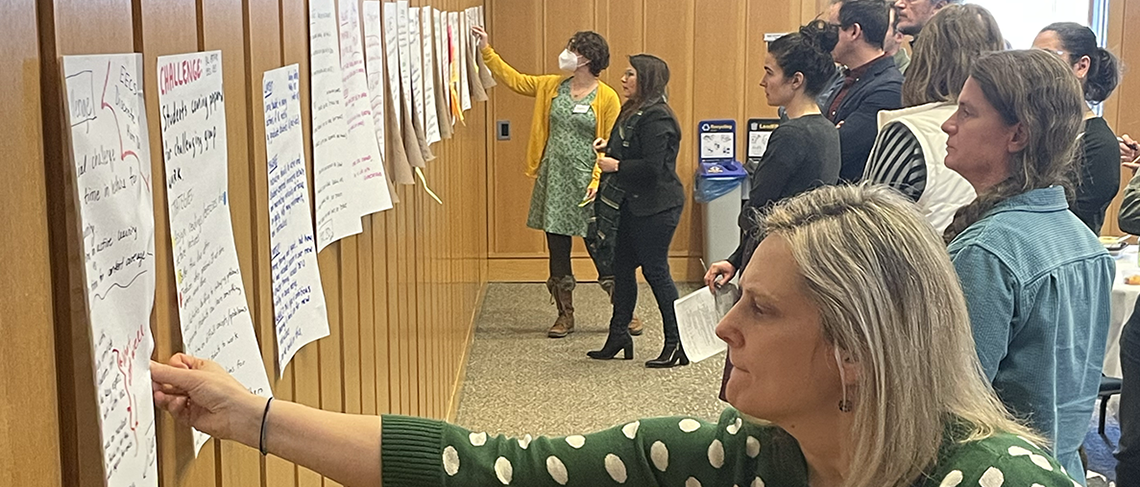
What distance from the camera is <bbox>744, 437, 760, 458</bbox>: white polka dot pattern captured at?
1540mm

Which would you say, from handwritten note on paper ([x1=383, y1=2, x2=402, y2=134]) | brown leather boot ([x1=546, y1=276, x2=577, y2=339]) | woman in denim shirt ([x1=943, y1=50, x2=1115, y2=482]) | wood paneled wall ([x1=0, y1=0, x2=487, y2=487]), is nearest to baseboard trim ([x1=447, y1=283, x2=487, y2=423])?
brown leather boot ([x1=546, y1=276, x2=577, y2=339])

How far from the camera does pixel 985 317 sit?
1.91 m

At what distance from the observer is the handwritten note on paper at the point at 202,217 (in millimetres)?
1215

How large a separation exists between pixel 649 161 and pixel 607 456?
11.8 ft

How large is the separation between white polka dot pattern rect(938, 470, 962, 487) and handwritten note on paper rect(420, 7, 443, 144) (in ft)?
7.59

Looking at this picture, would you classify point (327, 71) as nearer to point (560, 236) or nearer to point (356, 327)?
point (356, 327)

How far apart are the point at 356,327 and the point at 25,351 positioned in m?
1.43

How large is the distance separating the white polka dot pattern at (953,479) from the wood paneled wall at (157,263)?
0.87 metres

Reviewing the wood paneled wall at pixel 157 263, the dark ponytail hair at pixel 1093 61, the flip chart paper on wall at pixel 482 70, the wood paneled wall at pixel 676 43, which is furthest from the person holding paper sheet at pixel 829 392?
the wood paneled wall at pixel 676 43

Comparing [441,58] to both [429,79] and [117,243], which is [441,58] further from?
[117,243]

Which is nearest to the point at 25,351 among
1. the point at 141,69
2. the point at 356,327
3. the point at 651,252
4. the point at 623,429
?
the point at 141,69

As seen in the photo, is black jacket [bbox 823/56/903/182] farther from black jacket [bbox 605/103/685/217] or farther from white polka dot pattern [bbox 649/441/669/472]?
white polka dot pattern [bbox 649/441/669/472]

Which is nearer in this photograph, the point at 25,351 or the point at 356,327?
the point at 25,351

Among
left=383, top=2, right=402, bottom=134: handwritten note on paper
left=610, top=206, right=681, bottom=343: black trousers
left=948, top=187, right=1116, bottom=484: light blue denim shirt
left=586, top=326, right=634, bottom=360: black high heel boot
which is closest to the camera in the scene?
left=948, top=187, right=1116, bottom=484: light blue denim shirt
